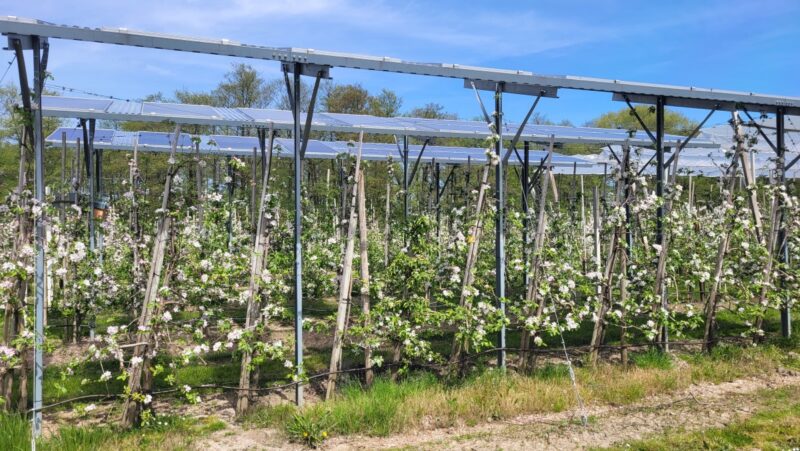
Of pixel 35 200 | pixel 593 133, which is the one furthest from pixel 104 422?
pixel 593 133

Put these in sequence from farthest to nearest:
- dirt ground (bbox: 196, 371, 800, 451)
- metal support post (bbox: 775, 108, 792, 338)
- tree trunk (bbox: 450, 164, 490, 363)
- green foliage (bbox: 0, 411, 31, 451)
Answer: metal support post (bbox: 775, 108, 792, 338) < tree trunk (bbox: 450, 164, 490, 363) < dirt ground (bbox: 196, 371, 800, 451) < green foliage (bbox: 0, 411, 31, 451)

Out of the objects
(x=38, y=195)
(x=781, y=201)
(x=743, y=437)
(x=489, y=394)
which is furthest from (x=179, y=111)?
(x=781, y=201)

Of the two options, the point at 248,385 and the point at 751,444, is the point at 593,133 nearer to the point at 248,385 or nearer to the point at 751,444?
the point at 751,444

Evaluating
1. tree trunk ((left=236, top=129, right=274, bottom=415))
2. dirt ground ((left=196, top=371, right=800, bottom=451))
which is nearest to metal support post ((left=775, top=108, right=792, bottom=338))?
dirt ground ((left=196, top=371, right=800, bottom=451))

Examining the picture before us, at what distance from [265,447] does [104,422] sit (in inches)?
75.4

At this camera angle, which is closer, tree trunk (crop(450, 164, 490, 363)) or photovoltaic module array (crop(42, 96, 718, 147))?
tree trunk (crop(450, 164, 490, 363))

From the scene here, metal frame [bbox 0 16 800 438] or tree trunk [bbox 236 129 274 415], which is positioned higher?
metal frame [bbox 0 16 800 438]

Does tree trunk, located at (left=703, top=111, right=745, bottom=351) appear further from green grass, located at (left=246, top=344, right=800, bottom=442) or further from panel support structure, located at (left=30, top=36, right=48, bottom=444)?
panel support structure, located at (left=30, top=36, right=48, bottom=444)

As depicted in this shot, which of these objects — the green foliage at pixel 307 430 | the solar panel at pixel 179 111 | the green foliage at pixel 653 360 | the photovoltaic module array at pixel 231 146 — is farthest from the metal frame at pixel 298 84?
the photovoltaic module array at pixel 231 146

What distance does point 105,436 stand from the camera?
5312mm

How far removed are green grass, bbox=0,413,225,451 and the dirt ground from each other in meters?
0.25

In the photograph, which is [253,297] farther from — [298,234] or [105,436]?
[105,436]

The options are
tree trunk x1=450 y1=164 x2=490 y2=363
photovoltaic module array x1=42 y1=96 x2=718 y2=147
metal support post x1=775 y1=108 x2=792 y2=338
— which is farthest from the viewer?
metal support post x1=775 y1=108 x2=792 y2=338

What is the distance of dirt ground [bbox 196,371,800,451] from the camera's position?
5418 millimetres
